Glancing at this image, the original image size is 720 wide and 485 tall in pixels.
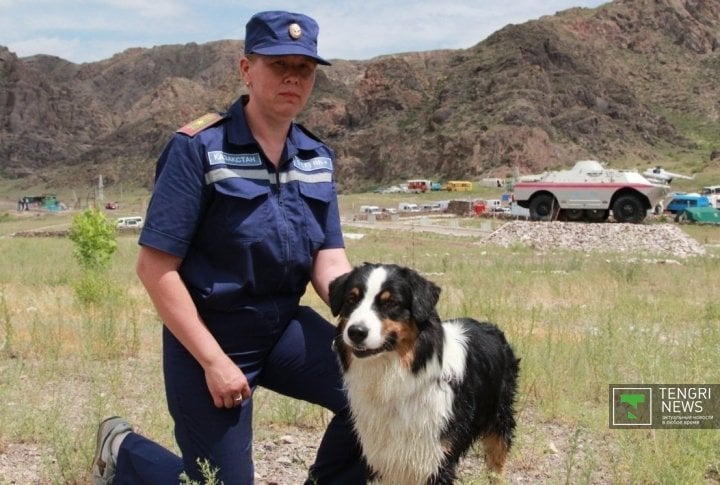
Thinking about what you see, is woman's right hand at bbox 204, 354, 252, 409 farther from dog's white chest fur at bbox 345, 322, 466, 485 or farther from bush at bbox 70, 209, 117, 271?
bush at bbox 70, 209, 117, 271

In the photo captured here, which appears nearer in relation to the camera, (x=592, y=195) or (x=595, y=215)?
(x=592, y=195)

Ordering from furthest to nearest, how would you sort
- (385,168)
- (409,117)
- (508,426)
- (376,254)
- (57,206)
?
(409,117), (385,168), (57,206), (376,254), (508,426)

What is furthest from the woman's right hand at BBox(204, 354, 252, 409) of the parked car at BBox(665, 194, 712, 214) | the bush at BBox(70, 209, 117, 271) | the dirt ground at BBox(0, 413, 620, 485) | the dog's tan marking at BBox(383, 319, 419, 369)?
the parked car at BBox(665, 194, 712, 214)

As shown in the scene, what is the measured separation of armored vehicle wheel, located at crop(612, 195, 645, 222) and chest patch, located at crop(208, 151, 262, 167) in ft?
93.6

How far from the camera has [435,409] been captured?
145 inches

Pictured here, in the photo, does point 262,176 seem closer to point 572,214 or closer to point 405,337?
point 405,337

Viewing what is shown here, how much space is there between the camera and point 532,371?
247 inches

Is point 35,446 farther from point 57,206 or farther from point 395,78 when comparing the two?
point 395,78

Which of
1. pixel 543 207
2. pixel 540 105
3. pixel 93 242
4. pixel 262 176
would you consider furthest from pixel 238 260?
pixel 540 105

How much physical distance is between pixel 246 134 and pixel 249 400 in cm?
137

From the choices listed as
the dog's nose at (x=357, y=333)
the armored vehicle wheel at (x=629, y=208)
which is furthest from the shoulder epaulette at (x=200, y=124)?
the armored vehicle wheel at (x=629, y=208)

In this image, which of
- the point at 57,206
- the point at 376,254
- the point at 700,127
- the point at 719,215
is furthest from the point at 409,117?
the point at 376,254

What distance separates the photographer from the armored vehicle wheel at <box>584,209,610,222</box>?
31.0 metres

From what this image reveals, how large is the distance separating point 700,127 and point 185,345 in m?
116
